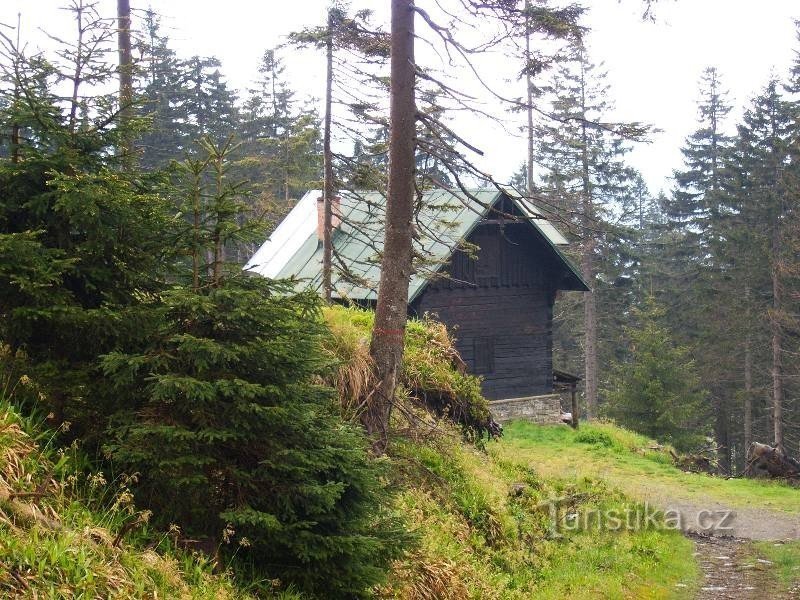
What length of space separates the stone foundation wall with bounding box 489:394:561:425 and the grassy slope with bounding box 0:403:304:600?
21645mm

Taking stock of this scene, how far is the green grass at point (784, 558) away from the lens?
11.0 metres

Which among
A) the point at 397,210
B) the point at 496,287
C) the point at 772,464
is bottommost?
the point at 772,464

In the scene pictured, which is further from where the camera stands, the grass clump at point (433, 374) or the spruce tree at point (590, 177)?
the spruce tree at point (590, 177)

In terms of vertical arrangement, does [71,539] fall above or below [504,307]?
below

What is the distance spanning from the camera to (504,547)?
10.1 meters

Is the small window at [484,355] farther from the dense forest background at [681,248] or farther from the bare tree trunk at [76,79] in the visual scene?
the bare tree trunk at [76,79]

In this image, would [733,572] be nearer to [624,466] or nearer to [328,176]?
[624,466]

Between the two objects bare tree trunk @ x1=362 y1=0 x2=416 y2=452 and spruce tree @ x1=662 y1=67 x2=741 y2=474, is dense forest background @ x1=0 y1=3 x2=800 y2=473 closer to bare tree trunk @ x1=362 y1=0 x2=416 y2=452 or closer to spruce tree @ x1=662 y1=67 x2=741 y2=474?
spruce tree @ x1=662 y1=67 x2=741 y2=474

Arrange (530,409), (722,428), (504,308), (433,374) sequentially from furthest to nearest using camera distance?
(722,428)
(530,409)
(504,308)
(433,374)

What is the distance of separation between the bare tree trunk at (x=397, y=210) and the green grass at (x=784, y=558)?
6.01 m

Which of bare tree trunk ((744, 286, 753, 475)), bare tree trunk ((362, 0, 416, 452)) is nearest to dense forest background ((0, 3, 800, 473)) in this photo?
bare tree trunk ((744, 286, 753, 475))

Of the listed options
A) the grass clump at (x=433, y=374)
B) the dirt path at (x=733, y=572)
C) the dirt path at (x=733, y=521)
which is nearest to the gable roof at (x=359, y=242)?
the grass clump at (x=433, y=374)

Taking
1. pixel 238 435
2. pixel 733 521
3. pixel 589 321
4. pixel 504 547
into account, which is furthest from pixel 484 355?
pixel 238 435

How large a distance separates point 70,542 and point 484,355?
2258 cm
